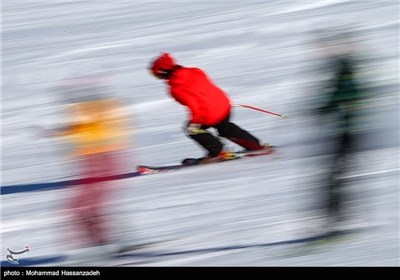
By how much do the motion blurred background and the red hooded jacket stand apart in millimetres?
553

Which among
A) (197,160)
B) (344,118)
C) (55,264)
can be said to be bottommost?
(55,264)

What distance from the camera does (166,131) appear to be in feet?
33.0

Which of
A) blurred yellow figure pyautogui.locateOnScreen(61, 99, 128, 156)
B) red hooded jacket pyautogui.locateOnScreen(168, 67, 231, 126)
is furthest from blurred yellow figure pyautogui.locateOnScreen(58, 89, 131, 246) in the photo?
red hooded jacket pyautogui.locateOnScreen(168, 67, 231, 126)

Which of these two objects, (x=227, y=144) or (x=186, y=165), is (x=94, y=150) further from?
(x=186, y=165)

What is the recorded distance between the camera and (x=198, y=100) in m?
8.16

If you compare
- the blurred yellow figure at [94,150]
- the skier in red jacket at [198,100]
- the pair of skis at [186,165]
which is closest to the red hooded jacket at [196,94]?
the skier in red jacket at [198,100]

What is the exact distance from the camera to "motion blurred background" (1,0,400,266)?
6836 mm

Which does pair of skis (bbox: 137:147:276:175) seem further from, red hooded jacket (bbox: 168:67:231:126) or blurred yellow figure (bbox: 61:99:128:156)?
blurred yellow figure (bbox: 61:99:128:156)

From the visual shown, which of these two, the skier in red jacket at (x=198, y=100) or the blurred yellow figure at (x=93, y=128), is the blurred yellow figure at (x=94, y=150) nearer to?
the blurred yellow figure at (x=93, y=128)

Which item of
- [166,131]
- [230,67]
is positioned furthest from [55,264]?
[230,67]

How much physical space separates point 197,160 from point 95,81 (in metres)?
2.21

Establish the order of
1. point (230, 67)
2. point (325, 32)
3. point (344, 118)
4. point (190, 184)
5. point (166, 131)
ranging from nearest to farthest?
point (344, 118)
point (190, 184)
point (166, 131)
point (230, 67)
point (325, 32)
